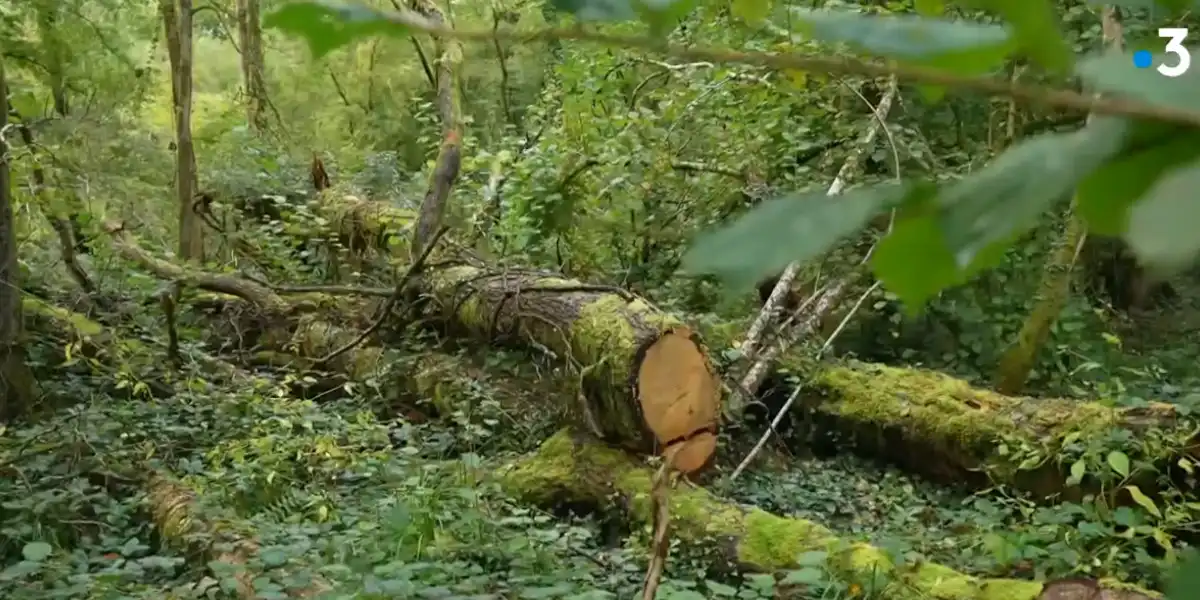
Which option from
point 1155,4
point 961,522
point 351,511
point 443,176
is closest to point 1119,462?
point 961,522

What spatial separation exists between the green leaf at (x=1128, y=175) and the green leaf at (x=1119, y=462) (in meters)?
4.37

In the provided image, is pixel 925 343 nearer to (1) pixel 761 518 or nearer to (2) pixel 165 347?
(1) pixel 761 518

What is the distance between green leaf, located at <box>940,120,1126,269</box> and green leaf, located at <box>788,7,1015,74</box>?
0.19 ft

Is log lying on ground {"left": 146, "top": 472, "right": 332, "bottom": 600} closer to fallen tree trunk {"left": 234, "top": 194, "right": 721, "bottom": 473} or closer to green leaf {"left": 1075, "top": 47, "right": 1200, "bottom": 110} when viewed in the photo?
fallen tree trunk {"left": 234, "top": 194, "right": 721, "bottom": 473}

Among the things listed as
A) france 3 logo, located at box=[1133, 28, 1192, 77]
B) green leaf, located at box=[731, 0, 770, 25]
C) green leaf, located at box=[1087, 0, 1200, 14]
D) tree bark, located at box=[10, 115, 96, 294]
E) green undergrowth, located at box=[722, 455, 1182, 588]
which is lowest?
green undergrowth, located at box=[722, 455, 1182, 588]

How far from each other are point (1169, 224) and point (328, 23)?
0.42 meters

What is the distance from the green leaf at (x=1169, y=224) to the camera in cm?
34

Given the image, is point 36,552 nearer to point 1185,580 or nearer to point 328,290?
point 328,290

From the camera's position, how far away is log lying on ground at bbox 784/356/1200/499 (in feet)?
15.2

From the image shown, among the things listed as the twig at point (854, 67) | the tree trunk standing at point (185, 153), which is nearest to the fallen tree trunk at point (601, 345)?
the tree trunk standing at point (185, 153)

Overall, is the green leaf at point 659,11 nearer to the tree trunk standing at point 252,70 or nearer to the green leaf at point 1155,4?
the green leaf at point 1155,4

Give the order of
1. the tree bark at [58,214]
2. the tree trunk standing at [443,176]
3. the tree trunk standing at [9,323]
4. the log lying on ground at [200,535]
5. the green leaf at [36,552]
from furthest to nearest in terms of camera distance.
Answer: the tree trunk standing at [443,176]
the tree bark at [58,214]
the tree trunk standing at [9,323]
the green leaf at [36,552]
the log lying on ground at [200,535]

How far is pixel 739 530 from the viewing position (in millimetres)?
4383

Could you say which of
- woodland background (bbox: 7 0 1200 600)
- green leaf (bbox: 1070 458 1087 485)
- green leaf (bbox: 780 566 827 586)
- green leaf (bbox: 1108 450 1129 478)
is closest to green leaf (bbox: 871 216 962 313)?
woodland background (bbox: 7 0 1200 600)
